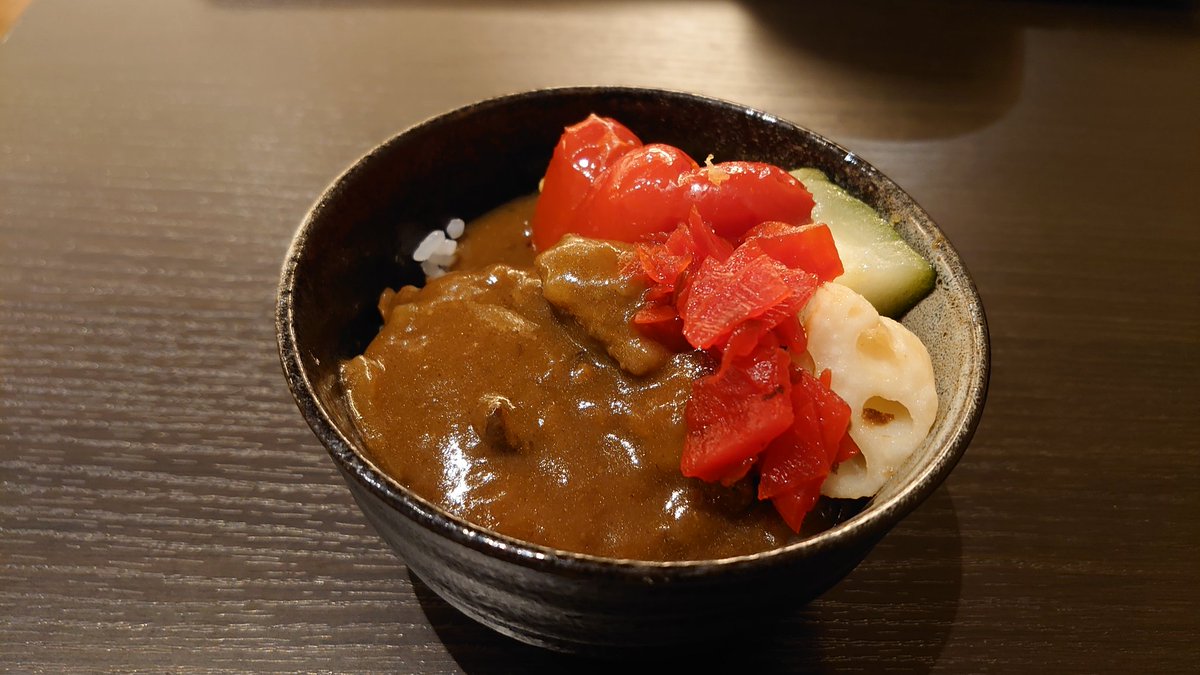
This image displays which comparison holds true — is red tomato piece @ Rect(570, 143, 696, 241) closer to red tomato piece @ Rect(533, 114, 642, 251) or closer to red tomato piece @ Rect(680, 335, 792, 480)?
red tomato piece @ Rect(533, 114, 642, 251)

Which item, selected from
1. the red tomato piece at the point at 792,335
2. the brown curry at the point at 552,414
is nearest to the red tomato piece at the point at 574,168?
the brown curry at the point at 552,414

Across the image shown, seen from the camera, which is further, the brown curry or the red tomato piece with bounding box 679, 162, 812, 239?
the red tomato piece with bounding box 679, 162, 812, 239

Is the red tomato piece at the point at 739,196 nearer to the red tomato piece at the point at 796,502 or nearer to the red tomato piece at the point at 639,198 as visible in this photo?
the red tomato piece at the point at 639,198

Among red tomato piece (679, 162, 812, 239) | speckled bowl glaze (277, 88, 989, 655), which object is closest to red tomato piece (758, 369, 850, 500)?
speckled bowl glaze (277, 88, 989, 655)

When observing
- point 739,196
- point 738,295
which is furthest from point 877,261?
point 738,295

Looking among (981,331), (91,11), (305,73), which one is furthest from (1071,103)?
(91,11)

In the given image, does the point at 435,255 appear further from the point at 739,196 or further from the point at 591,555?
the point at 591,555
